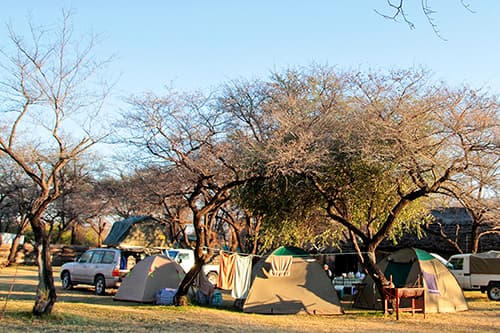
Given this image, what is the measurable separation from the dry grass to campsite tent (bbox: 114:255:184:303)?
18.4 inches

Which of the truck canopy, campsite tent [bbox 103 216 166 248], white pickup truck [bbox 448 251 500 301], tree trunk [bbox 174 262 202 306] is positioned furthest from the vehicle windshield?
the truck canopy

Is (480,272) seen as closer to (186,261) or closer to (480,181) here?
(480,181)

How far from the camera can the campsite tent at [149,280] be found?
1616cm

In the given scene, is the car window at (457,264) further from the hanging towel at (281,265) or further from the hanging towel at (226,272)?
the hanging towel at (226,272)

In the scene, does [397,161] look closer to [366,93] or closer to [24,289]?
[366,93]

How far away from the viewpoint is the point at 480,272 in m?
20.1

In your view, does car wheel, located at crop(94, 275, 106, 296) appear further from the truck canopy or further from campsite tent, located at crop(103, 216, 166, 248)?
the truck canopy

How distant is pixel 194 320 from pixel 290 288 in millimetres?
3605

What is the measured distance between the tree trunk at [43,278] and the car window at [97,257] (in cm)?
720

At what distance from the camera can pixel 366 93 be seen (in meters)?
15.2

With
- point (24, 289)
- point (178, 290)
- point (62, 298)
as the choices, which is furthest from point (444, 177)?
point (24, 289)

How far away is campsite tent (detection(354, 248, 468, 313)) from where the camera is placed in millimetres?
15953

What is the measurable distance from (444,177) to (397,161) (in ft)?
3.99

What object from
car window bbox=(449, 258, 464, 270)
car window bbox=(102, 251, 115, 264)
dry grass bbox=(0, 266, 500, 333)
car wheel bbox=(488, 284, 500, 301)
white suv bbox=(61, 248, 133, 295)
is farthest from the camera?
car window bbox=(449, 258, 464, 270)
